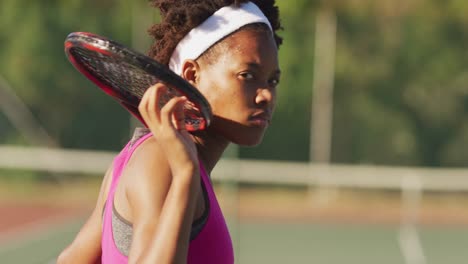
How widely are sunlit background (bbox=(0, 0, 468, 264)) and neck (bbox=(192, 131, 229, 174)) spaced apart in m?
10.8

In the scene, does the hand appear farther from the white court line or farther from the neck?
the white court line

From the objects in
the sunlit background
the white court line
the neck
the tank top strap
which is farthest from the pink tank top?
the sunlit background

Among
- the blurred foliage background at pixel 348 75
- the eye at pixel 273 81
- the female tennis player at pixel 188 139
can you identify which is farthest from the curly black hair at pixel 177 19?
the blurred foliage background at pixel 348 75

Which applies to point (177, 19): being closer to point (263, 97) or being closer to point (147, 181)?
point (263, 97)

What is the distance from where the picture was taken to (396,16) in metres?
13.7

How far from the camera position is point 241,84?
2.14 metres

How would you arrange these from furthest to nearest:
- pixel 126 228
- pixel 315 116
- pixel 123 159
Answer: pixel 315 116, pixel 123 159, pixel 126 228

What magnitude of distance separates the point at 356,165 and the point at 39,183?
14.6 ft

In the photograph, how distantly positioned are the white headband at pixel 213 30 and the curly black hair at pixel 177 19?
2cm

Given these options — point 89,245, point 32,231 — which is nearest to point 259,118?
point 89,245

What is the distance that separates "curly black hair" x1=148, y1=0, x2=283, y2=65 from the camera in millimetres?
2258

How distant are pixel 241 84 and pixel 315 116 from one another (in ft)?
37.6

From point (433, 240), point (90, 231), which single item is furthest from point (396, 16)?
point (90, 231)

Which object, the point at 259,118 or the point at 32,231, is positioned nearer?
the point at 259,118
